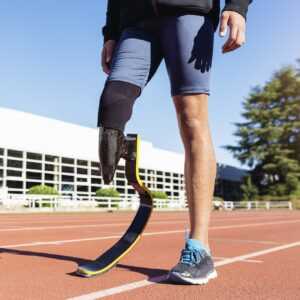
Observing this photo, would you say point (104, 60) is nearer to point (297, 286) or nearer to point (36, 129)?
point (297, 286)

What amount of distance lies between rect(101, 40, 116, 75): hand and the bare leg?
0.66 meters

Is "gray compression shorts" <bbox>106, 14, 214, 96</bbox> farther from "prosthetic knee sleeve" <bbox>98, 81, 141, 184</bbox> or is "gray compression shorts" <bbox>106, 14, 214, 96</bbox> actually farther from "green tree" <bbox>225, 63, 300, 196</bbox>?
"green tree" <bbox>225, 63, 300, 196</bbox>

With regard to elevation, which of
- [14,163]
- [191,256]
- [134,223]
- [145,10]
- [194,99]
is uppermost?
[14,163]

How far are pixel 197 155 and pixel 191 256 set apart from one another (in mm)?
603

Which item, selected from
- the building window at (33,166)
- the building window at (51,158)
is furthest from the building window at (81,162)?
the building window at (33,166)

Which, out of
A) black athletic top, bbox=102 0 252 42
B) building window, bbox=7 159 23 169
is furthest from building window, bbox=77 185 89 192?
black athletic top, bbox=102 0 252 42

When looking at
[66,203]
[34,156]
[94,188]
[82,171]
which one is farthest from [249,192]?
[66,203]

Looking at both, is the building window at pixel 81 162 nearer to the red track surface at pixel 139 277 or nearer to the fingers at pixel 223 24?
the red track surface at pixel 139 277

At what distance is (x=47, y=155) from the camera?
A: 29.8 m

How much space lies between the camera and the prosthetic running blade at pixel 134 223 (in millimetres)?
2689

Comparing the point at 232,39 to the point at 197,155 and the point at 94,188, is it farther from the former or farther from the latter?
the point at 94,188

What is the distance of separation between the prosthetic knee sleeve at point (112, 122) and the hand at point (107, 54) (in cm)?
59

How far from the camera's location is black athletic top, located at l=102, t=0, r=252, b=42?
2.80 metres

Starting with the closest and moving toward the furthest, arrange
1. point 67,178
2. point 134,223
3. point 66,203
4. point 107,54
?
1. point 134,223
2. point 107,54
3. point 66,203
4. point 67,178
